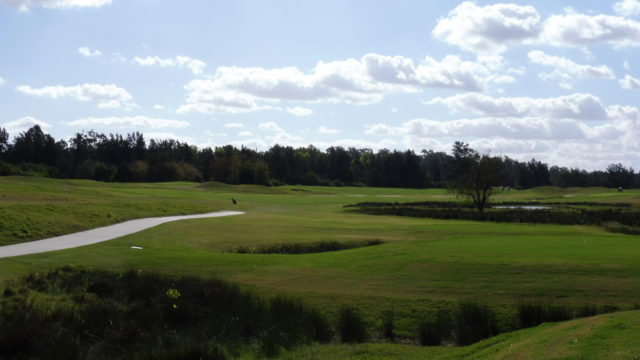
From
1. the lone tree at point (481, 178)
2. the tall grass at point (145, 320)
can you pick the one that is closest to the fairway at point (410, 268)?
the tall grass at point (145, 320)

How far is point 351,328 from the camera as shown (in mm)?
16312

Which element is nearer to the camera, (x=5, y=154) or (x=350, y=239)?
(x=350, y=239)

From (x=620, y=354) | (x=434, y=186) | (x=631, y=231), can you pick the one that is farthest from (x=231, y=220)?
(x=434, y=186)

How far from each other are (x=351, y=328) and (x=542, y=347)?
18.6 feet

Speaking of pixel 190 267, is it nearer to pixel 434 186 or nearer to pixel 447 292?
pixel 447 292

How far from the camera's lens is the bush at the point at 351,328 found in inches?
631

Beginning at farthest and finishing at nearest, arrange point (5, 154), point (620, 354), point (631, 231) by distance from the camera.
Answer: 1. point (5, 154)
2. point (631, 231)
3. point (620, 354)

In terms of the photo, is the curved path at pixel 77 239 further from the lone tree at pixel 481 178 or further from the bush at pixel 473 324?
the lone tree at pixel 481 178

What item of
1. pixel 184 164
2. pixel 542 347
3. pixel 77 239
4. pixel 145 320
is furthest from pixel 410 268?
pixel 184 164

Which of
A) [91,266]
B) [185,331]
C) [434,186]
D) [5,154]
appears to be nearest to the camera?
[185,331]

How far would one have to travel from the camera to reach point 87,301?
19281 mm

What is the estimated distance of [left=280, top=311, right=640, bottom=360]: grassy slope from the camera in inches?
437

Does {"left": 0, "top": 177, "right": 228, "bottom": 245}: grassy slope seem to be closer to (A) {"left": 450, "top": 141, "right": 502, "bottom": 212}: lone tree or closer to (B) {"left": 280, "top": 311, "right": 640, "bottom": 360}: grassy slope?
(B) {"left": 280, "top": 311, "right": 640, "bottom": 360}: grassy slope

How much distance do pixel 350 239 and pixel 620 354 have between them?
89.1 ft
